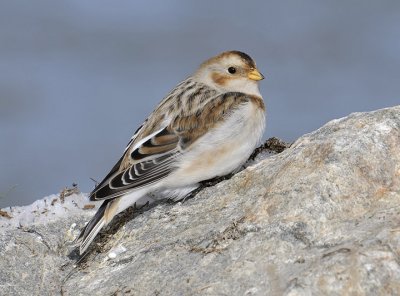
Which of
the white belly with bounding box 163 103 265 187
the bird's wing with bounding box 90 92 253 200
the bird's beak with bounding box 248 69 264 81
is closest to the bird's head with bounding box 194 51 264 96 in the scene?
the bird's beak with bounding box 248 69 264 81

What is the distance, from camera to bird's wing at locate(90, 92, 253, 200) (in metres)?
5.08

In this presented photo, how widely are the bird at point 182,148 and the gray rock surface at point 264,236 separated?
0.17m

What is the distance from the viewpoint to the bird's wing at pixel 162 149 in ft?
16.7

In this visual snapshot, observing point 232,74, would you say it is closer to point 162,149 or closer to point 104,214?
point 162,149

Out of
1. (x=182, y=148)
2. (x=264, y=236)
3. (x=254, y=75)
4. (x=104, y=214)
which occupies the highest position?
(x=254, y=75)

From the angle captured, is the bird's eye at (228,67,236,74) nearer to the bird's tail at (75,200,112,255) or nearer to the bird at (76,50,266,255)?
the bird at (76,50,266,255)

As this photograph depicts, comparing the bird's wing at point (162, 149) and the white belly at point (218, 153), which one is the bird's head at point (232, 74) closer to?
the bird's wing at point (162, 149)

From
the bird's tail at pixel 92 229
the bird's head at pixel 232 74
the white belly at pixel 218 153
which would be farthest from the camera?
the bird's head at pixel 232 74

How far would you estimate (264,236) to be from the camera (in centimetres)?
392

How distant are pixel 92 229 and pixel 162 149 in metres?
0.76

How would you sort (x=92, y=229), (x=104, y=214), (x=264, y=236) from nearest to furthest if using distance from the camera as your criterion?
(x=264, y=236) → (x=92, y=229) → (x=104, y=214)

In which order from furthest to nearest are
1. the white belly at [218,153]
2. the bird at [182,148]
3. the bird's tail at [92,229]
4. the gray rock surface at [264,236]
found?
the white belly at [218,153]
the bird at [182,148]
the bird's tail at [92,229]
the gray rock surface at [264,236]

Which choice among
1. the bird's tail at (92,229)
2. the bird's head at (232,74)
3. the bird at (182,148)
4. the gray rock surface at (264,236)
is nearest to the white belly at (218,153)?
the bird at (182,148)

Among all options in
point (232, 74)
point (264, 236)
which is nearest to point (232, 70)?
point (232, 74)
